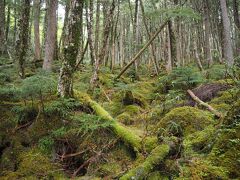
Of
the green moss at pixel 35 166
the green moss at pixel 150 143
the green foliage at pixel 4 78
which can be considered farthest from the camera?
the green foliage at pixel 4 78

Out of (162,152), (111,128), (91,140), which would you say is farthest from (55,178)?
(162,152)

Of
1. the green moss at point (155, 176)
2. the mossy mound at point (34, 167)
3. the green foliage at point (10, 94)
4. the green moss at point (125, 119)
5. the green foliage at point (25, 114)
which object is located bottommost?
the mossy mound at point (34, 167)

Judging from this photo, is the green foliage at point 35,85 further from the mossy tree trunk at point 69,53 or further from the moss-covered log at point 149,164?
the moss-covered log at point 149,164

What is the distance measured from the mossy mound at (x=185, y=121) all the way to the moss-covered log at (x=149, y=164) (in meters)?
0.83

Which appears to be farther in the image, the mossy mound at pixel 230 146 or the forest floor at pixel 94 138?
the forest floor at pixel 94 138

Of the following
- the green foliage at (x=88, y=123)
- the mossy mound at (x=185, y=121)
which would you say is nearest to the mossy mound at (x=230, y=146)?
the mossy mound at (x=185, y=121)

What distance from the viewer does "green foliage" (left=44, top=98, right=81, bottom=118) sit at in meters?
7.30

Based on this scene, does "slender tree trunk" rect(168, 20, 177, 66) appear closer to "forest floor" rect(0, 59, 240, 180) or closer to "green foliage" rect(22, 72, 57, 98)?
"forest floor" rect(0, 59, 240, 180)

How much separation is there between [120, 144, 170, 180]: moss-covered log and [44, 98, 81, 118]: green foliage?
2.61 meters

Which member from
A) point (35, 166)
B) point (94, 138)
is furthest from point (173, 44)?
point (35, 166)

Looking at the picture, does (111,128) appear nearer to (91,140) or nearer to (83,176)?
(91,140)

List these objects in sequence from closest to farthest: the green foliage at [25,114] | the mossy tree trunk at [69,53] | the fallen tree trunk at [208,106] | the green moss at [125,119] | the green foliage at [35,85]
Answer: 1. the fallen tree trunk at [208,106]
2. the green foliage at [35,85]
3. the green foliage at [25,114]
4. the mossy tree trunk at [69,53]
5. the green moss at [125,119]

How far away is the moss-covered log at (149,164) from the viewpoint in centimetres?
515

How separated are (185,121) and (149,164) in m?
2.00
